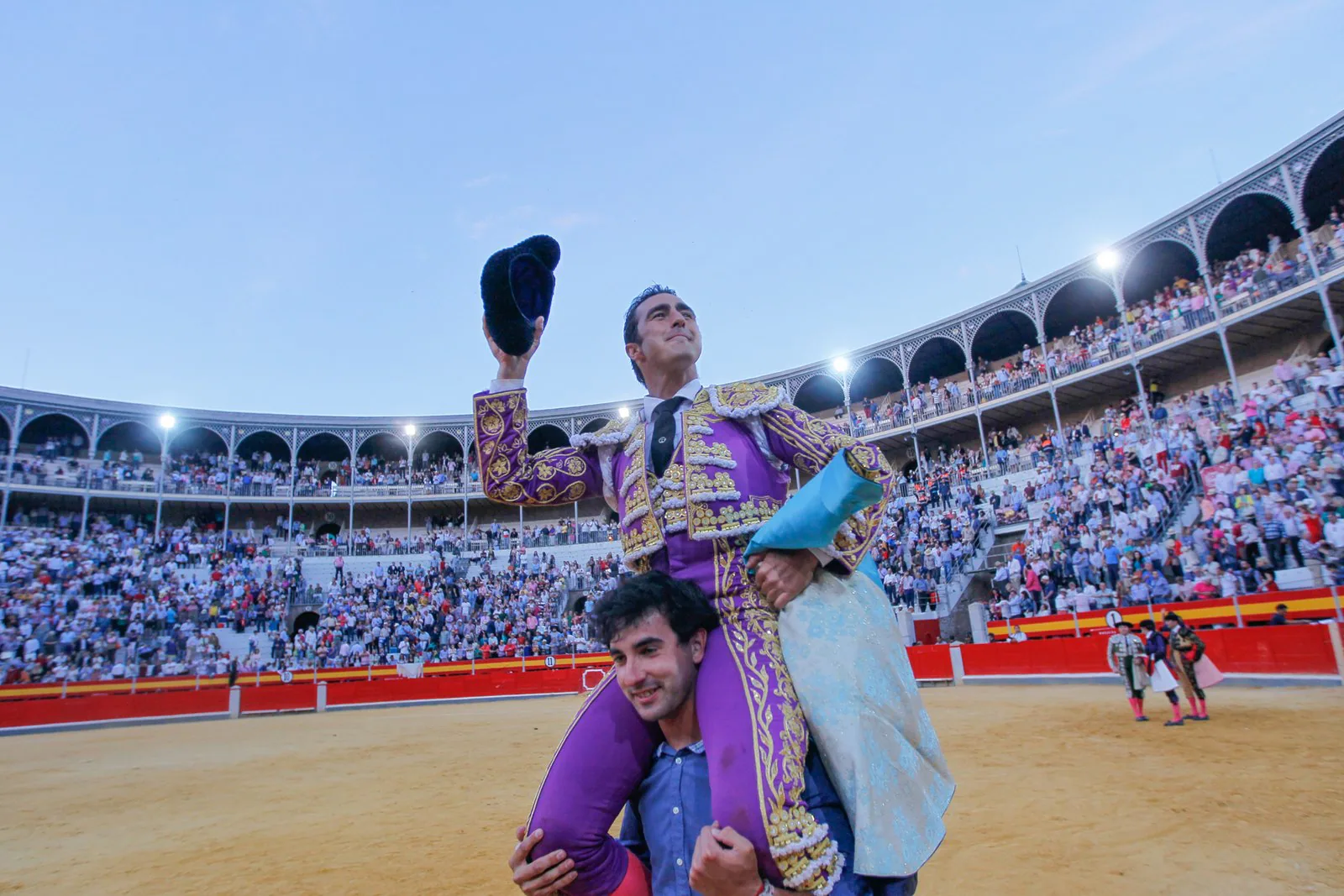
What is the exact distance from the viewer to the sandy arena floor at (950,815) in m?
3.64

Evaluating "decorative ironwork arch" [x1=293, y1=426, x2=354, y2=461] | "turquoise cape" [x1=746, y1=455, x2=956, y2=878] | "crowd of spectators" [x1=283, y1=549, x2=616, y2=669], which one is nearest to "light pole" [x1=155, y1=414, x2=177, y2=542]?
"decorative ironwork arch" [x1=293, y1=426, x2=354, y2=461]

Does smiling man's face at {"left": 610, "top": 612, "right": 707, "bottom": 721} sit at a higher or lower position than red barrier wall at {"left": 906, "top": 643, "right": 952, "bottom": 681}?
higher

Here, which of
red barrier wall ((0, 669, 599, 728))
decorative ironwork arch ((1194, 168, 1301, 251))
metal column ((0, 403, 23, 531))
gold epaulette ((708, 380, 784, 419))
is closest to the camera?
gold epaulette ((708, 380, 784, 419))

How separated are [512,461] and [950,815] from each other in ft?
13.0

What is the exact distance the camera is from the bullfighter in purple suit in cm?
161

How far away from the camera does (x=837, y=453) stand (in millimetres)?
1787

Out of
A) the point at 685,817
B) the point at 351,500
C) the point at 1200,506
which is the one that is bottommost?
the point at 685,817

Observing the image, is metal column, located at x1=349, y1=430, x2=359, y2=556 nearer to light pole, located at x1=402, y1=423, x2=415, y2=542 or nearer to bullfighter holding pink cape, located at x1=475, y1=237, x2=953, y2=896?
light pole, located at x1=402, y1=423, x2=415, y2=542

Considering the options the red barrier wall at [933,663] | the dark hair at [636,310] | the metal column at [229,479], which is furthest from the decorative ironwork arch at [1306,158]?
the metal column at [229,479]

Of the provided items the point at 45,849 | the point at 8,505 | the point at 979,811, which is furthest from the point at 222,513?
the point at 979,811

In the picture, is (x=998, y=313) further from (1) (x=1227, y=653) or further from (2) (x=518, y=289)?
(2) (x=518, y=289)

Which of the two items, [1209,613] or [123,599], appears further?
[123,599]

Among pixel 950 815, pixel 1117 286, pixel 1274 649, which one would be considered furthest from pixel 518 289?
pixel 1117 286

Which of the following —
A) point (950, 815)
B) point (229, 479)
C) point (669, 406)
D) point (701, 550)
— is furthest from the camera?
point (229, 479)
